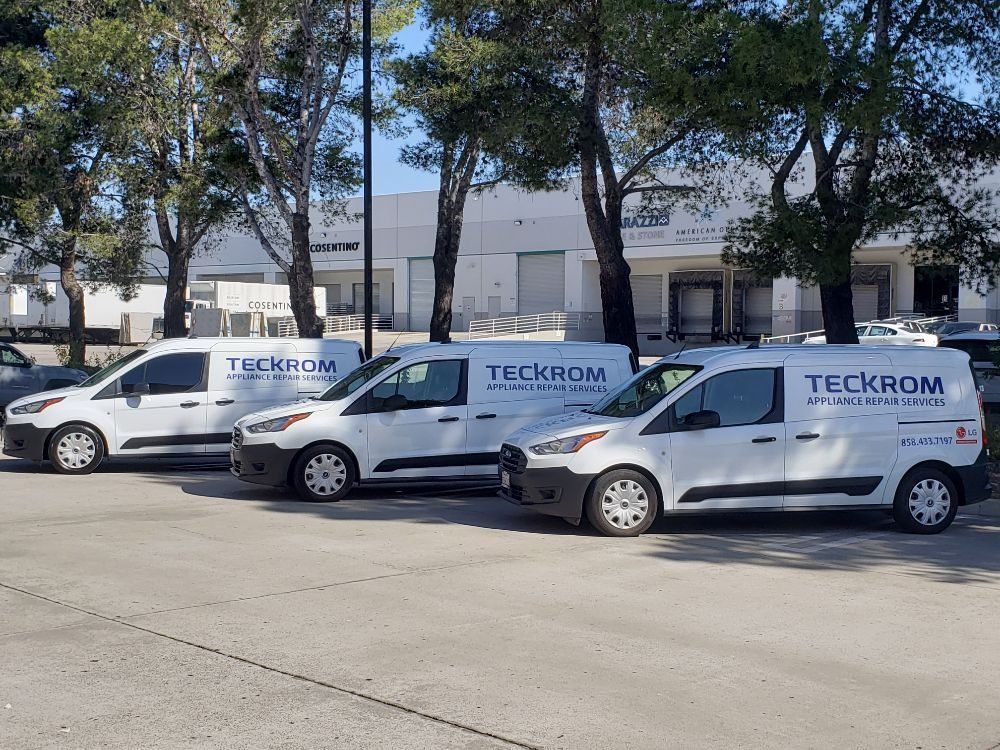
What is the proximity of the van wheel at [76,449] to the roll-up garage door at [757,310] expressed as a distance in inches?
1788

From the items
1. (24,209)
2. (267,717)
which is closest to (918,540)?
(267,717)

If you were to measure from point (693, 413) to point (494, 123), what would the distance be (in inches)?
444

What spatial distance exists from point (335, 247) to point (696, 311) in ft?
74.2

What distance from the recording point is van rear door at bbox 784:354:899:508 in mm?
10906

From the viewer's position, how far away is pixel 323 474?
41.7 ft

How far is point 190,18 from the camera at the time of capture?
22234 mm

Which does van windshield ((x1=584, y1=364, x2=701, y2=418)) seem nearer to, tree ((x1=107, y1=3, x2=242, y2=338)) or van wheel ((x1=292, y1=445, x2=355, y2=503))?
van wheel ((x1=292, y1=445, x2=355, y2=503))

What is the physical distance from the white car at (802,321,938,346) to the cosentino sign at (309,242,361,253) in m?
34.1

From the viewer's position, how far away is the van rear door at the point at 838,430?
10.9m

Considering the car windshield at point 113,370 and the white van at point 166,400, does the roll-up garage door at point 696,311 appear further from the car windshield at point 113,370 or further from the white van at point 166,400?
the car windshield at point 113,370

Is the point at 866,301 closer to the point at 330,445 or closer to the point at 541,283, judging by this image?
the point at 541,283

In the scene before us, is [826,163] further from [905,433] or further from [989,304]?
[989,304]

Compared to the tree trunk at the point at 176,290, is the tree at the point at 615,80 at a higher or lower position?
higher

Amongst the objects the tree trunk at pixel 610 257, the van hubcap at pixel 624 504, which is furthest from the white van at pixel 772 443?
the tree trunk at pixel 610 257
